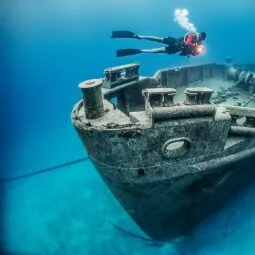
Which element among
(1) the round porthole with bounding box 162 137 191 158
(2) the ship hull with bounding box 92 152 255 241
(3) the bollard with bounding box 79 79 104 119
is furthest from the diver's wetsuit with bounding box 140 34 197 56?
(1) the round porthole with bounding box 162 137 191 158

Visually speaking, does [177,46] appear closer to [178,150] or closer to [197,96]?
[197,96]

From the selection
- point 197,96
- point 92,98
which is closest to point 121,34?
point 92,98

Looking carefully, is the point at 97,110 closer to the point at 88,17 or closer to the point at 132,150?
the point at 132,150

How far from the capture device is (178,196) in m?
5.23

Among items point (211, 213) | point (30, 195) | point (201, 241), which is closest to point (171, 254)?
point (201, 241)

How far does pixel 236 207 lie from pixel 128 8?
96.7m

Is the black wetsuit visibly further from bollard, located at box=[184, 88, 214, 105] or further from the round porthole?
the round porthole

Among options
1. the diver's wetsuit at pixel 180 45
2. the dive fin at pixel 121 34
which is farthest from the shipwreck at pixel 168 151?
the dive fin at pixel 121 34

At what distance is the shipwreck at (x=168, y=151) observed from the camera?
13.5 ft

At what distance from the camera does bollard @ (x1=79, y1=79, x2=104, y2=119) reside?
428 cm

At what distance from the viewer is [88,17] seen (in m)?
80.4

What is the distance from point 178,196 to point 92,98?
2360 mm

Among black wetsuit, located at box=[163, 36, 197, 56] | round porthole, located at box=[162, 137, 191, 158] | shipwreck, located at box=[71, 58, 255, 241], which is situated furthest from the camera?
black wetsuit, located at box=[163, 36, 197, 56]

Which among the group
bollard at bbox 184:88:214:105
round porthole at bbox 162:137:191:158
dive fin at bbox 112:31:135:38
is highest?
dive fin at bbox 112:31:135:38
